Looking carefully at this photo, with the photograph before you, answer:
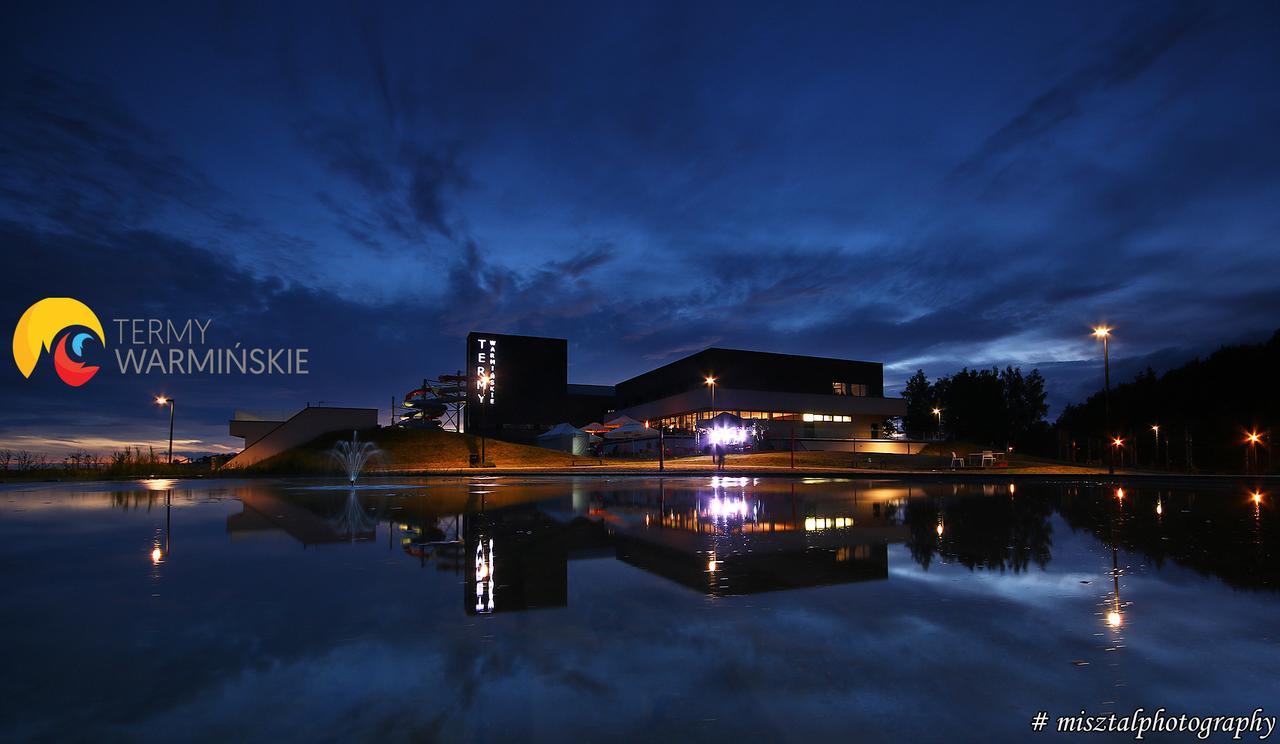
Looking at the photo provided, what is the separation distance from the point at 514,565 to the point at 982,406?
94.9 metres

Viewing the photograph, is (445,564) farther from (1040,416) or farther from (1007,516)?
(1040,416)

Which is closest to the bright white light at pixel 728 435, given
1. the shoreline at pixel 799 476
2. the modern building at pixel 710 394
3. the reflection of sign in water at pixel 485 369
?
the modern building at pixel 710 394

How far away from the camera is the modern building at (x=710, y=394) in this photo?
239 ft

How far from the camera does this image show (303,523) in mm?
13125

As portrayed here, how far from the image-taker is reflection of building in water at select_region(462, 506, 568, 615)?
21.1 ft

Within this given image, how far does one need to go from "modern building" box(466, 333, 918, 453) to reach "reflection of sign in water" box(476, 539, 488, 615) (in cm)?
6054

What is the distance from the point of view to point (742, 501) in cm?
1845

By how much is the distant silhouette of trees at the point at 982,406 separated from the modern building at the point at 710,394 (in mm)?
13648

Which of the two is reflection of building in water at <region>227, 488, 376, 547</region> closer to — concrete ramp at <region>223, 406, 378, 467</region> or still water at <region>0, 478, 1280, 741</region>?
still water at <region>0, 478, 1280, 741</region>

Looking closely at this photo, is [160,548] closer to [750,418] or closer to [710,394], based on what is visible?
[710,394]

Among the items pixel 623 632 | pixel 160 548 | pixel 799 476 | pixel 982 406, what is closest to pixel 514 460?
pixel 799 476

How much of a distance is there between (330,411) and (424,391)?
27628 millimetres

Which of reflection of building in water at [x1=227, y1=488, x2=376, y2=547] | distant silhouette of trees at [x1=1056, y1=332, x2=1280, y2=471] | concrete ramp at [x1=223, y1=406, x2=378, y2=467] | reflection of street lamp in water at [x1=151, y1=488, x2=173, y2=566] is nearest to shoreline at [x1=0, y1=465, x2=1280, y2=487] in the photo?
distant silhouette of trees at [x1=1056, y1=332, x2=1280, y2=471]

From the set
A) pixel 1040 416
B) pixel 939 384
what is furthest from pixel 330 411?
pixel 1040 416
